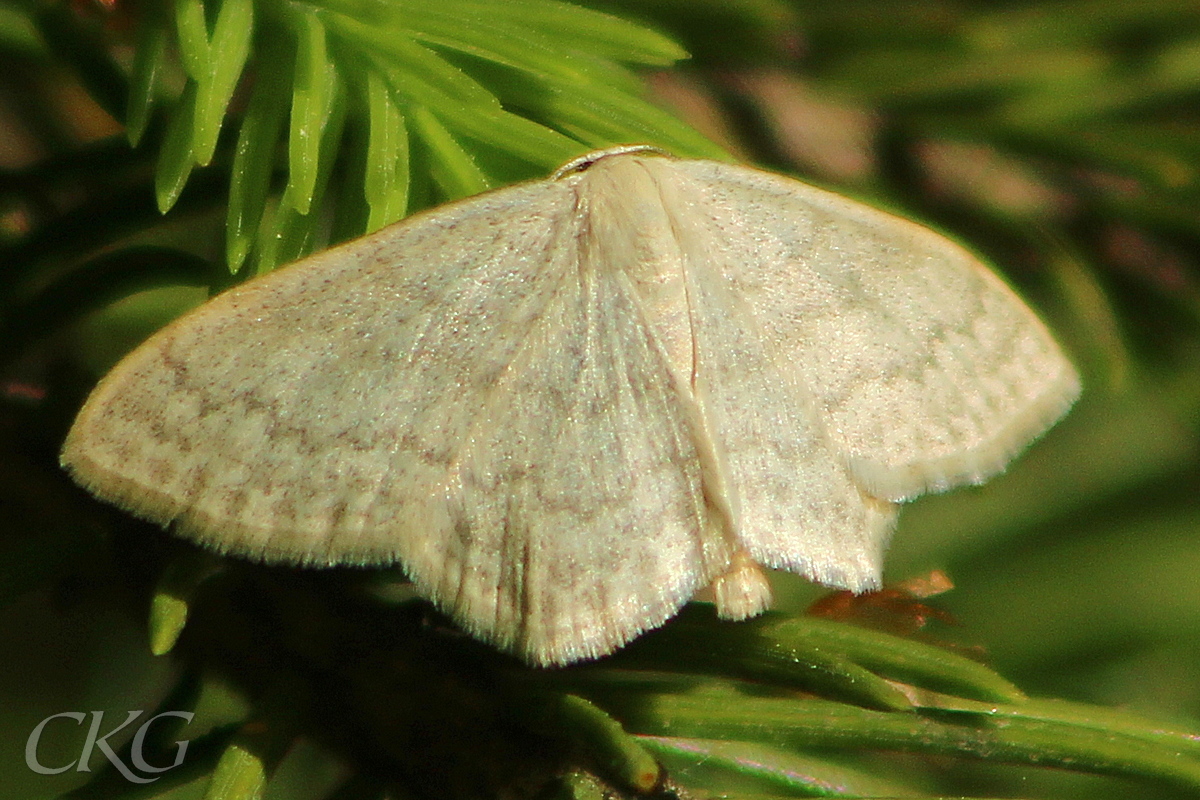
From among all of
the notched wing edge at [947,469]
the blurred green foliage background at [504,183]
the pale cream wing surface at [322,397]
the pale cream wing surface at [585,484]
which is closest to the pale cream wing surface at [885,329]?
the notched wing edge at [947,469]

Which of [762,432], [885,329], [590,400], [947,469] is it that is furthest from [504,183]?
[947,469]

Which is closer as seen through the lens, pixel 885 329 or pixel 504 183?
pixel 504 183

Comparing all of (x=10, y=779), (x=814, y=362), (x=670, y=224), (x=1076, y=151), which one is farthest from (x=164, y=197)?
(x=10, y=779)

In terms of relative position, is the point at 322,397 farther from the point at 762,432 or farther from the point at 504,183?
the point at 762,432

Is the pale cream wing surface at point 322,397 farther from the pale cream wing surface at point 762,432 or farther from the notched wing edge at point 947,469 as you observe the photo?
the notched wing edge at point 947,469

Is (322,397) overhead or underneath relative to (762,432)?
overhead

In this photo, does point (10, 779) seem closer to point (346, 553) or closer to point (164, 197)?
point (346, 553)

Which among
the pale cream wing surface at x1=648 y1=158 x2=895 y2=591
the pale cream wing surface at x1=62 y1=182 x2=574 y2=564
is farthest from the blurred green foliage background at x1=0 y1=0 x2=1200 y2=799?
the pale cream wing surface at x1=648 y1=158 x2=895 y2=591
